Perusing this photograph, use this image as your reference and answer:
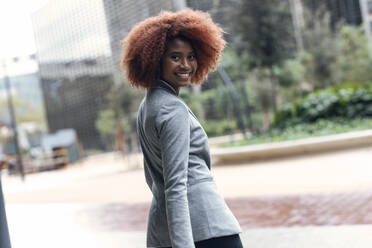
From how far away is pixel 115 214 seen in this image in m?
7.18

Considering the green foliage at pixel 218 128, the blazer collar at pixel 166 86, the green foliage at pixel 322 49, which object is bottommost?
the green foliage at pixel 218 128

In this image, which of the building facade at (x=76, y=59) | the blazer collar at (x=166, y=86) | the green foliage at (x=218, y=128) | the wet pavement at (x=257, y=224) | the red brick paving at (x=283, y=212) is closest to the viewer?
the blazer collar at (x=166, y=86)

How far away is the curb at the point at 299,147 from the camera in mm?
10552

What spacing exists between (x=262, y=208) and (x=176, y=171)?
4.86 meters

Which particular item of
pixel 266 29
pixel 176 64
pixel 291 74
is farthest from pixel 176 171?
pixel 291 74

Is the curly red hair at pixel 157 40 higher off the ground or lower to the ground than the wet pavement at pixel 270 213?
higher

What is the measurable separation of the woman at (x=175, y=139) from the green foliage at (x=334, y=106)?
1220 centimetres

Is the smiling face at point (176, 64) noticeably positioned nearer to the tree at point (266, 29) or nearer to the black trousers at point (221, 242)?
the black trousers at point (221, 242)

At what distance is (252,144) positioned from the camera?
13109mm

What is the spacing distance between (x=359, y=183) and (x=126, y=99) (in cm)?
1381

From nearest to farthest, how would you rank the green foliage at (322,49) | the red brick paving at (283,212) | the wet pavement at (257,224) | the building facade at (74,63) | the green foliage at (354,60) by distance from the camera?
the wet pavement at (257,224), the red brick paving at (283,212), the green foliage at (322,49), the green foliage at (354,60), the building facade at (74,63)

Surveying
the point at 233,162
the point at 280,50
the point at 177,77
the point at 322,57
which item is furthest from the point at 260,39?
the point at 177,77

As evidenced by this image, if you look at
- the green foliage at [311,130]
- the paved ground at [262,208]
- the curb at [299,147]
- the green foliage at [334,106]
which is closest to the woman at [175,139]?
the paved ground at [262,208]

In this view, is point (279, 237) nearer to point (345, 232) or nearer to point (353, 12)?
point (345, 232)
